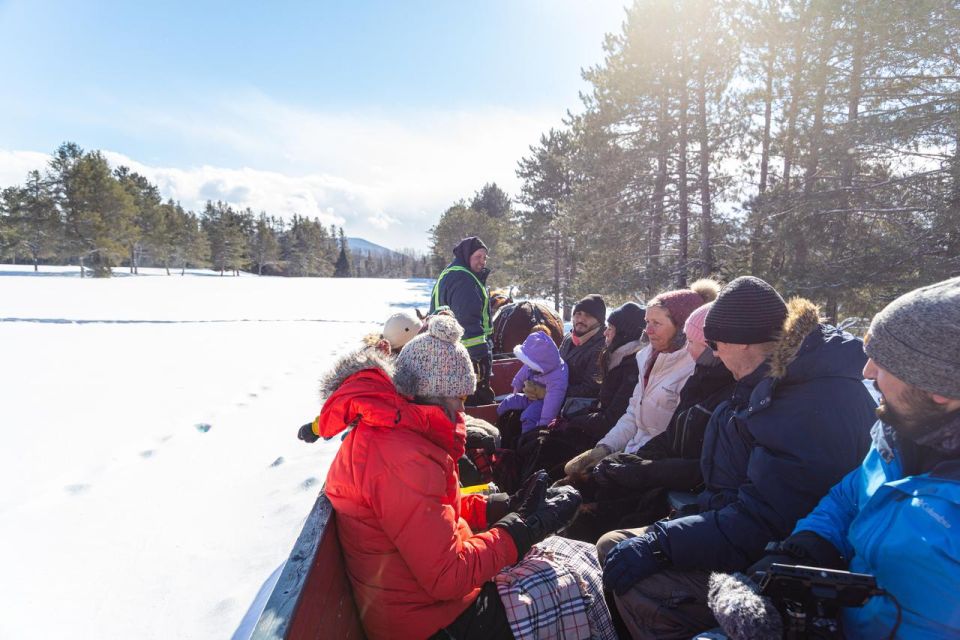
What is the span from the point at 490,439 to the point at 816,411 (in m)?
2.05

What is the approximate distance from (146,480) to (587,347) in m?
4.07

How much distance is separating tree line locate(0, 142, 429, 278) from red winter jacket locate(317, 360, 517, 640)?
37.7 m

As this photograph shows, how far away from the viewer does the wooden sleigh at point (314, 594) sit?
1168 millimetres

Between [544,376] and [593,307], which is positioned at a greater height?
Answer: [593,307]

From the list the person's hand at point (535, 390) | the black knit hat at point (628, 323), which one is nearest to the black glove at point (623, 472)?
the black knit hat at point (628, 323)

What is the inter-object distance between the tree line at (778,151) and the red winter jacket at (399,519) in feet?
28.4

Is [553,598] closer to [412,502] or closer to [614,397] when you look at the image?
[412,502]

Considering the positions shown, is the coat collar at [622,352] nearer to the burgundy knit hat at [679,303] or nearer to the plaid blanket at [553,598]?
the burgundy knit hat at [679,303]

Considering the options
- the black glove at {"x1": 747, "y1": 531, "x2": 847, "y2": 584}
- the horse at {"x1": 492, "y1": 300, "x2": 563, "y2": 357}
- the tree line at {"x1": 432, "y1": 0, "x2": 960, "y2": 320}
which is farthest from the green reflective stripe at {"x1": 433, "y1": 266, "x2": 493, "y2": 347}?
the tree line at {"x1": 432, "y1": 0, "x2": 960, "y2": 320}

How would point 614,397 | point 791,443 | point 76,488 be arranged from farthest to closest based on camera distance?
point 76,488, point 614,397, point 791,443

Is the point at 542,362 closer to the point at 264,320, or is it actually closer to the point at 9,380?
the point at 9,380

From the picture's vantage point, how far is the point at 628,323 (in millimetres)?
3652

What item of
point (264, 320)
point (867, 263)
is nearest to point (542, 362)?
point (867, 263)

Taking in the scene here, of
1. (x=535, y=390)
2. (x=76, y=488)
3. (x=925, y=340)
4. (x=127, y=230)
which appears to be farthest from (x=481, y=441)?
(x=127, y=230)
